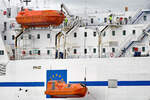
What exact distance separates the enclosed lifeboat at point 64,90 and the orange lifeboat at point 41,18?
3.52m

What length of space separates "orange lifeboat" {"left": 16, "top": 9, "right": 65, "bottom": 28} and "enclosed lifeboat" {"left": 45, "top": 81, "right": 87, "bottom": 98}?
352cm

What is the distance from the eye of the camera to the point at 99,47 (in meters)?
20.2

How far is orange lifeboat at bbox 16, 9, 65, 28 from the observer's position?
65.0 ft

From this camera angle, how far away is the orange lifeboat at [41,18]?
19812 mm

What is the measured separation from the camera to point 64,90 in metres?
18.5

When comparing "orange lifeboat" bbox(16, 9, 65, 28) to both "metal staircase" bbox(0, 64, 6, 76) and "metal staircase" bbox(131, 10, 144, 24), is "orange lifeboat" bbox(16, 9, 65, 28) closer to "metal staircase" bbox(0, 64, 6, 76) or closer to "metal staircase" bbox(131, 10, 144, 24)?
"metal staircase" bbox(0, 64, 6, 76)

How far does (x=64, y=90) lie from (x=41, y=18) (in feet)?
14.3

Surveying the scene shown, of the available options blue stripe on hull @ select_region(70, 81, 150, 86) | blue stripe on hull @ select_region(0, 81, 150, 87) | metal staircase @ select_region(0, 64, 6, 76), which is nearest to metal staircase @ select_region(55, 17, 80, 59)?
blue stripe on hull @ select_region(0, 81, 150, 87)

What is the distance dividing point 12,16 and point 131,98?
9.70 metres

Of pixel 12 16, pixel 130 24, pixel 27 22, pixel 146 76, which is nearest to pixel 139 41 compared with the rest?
pixel 130 24

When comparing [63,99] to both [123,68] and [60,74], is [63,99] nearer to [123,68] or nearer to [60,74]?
[60,74]

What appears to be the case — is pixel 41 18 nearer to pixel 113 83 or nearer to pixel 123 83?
pixel 113 83

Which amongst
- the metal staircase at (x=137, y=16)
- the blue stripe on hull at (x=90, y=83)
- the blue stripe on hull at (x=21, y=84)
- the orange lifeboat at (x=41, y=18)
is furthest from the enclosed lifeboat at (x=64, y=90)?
the metal staircase at (x=137, y=16)

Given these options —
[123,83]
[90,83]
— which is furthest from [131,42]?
[90,83]
